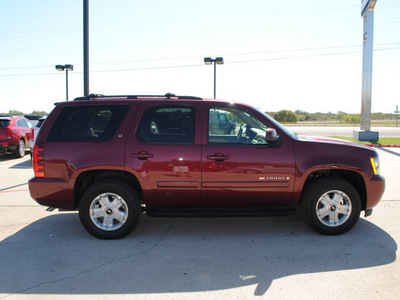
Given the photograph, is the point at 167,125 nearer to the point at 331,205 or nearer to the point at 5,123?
the point at 331,205

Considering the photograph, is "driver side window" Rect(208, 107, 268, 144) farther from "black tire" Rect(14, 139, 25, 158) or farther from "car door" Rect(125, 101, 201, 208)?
"black tire" Rect(14, 139, 25, 158)

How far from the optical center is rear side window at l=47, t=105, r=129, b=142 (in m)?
4.59

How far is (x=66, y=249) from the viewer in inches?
169

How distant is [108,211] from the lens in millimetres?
4555

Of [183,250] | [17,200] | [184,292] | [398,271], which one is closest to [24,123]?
[17,200]

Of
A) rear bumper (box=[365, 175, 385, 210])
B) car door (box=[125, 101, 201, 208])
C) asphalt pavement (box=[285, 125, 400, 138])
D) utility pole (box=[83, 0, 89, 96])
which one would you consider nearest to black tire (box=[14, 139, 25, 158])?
utility pole (box=[83, 0, 89, 96])

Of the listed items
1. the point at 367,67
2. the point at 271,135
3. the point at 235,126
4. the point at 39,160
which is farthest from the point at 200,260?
the point at 367,67

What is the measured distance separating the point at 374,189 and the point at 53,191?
423 centimetres

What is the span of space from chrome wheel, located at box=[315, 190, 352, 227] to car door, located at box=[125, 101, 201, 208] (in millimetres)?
1631

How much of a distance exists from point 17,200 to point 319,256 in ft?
18.2

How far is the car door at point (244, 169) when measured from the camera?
176 inches

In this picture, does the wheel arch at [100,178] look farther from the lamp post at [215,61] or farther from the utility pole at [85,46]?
the lamp post at [215,61]

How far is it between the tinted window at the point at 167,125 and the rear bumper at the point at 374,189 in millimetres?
2443

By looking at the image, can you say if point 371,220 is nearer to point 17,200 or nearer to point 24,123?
point 17,200
